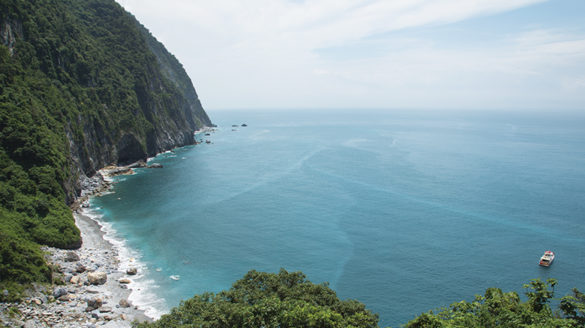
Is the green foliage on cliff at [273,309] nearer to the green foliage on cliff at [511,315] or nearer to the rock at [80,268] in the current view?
the green foliage on cliff at [511,315]

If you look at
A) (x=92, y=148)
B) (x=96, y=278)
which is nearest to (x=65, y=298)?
(x=96, y=278)

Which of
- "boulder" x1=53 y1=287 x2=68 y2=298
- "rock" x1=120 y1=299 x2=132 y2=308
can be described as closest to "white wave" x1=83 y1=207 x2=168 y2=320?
"rock" x1=120 y1=299 x2=132 y2=308

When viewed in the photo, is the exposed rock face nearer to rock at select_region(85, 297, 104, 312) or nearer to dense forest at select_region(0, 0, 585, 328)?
dense forest at select_region(0, 0, 585, 328)

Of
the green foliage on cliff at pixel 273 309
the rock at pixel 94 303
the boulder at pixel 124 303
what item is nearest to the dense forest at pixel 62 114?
the rock at pixel 94 303

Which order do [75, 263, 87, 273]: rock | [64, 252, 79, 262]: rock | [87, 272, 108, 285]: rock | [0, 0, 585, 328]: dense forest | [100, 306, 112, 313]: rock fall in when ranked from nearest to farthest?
[0, 0, 585, 328]: dense forest
[100, 306, 112, 313]: rock
[87, 272, 108, 285]: rock
[75, 263, 87, 273]: rock
[64, 252, 79, 262]: rock

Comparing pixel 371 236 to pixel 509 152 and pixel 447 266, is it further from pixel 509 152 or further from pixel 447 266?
pixel 509 152

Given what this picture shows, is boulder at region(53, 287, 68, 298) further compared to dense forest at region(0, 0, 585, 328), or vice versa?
boulder at region(53, 287, 68, 298)

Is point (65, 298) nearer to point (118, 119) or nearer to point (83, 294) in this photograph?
point (83, 294)
